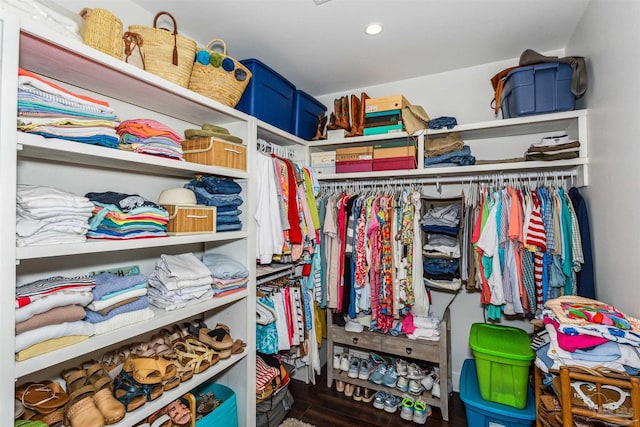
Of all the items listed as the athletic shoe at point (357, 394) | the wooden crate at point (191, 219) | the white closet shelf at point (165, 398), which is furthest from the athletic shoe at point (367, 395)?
the wooden crate at point (191, 219)

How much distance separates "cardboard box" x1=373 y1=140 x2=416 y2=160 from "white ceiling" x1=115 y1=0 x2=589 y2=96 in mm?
602

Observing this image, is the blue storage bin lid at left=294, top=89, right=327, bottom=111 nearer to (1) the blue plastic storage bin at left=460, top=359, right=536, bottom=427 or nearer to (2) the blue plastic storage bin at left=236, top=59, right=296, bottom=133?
(2) the blue plastic storage bin at left=236, top=59, right=296, bottom=133

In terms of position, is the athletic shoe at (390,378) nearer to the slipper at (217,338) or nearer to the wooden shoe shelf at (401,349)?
the wooden shoe shelf at (401,349)

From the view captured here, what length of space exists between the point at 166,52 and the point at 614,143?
2137 mm

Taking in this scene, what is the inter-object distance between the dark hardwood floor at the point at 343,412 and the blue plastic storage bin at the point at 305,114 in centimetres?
208

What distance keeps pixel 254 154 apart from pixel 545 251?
1.88 metres

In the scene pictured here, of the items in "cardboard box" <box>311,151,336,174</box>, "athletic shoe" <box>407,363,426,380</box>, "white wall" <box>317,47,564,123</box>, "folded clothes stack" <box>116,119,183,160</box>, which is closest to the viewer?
"folded clothes stack" <box>116,119,183,160</box>

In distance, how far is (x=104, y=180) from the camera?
1.54 meters

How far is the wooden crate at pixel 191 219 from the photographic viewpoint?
147 centimetres

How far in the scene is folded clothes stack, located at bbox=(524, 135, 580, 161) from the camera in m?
1.80

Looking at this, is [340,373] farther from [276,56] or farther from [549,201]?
[276,56]

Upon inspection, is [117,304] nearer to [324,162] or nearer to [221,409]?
[221,409]

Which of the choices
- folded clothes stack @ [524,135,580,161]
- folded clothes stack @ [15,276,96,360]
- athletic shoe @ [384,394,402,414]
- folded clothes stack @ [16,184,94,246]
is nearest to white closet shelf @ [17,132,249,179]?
folded clothes stack @ [16,184,94,246]

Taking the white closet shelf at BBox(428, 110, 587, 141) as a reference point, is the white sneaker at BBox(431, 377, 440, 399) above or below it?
below
